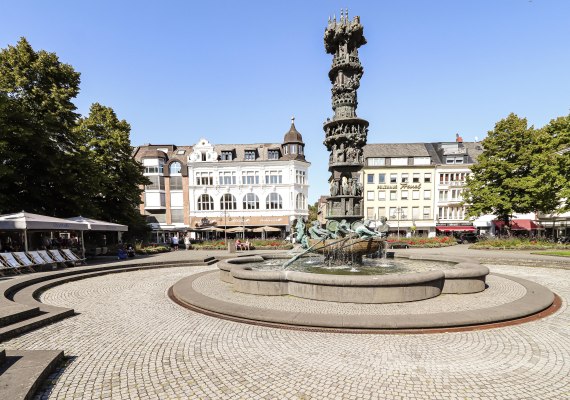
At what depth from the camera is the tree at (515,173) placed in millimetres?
28250

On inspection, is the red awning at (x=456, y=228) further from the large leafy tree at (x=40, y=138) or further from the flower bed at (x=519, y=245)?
the large leafy tree at (x=40, y=138)

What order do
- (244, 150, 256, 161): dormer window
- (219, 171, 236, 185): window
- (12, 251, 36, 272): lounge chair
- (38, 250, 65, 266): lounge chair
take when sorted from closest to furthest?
(12, 251, 36, 272): lounge chair < (38, 250, 65, 266): lounge chair < (219, 171, 236, 185): window < (244, 150, 256, 161): dormer window

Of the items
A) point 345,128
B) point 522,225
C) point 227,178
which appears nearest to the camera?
point 345,128

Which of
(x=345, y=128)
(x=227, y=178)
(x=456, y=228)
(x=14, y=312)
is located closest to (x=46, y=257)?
(x=14, y=312)

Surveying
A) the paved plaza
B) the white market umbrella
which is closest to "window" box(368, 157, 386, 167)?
the paved plaza

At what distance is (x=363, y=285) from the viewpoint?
812cm

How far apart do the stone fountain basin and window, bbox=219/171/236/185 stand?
36080 millimetres

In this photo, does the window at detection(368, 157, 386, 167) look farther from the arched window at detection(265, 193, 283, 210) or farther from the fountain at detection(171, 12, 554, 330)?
the fountain at detection(171, 12, 554, 330)

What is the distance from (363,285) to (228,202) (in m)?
38.6

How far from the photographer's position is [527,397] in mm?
4086

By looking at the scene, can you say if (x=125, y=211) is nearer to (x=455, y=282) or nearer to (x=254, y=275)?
(x=254, y=275)

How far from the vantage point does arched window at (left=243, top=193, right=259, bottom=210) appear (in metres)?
44.4

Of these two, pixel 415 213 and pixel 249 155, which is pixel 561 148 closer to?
pixel 415 213

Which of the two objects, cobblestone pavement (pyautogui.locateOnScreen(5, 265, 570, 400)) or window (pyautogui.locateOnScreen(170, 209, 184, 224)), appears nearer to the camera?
cobblestone pavement (pyautogui.locateOnScreen(5, 265, 570, 400))
